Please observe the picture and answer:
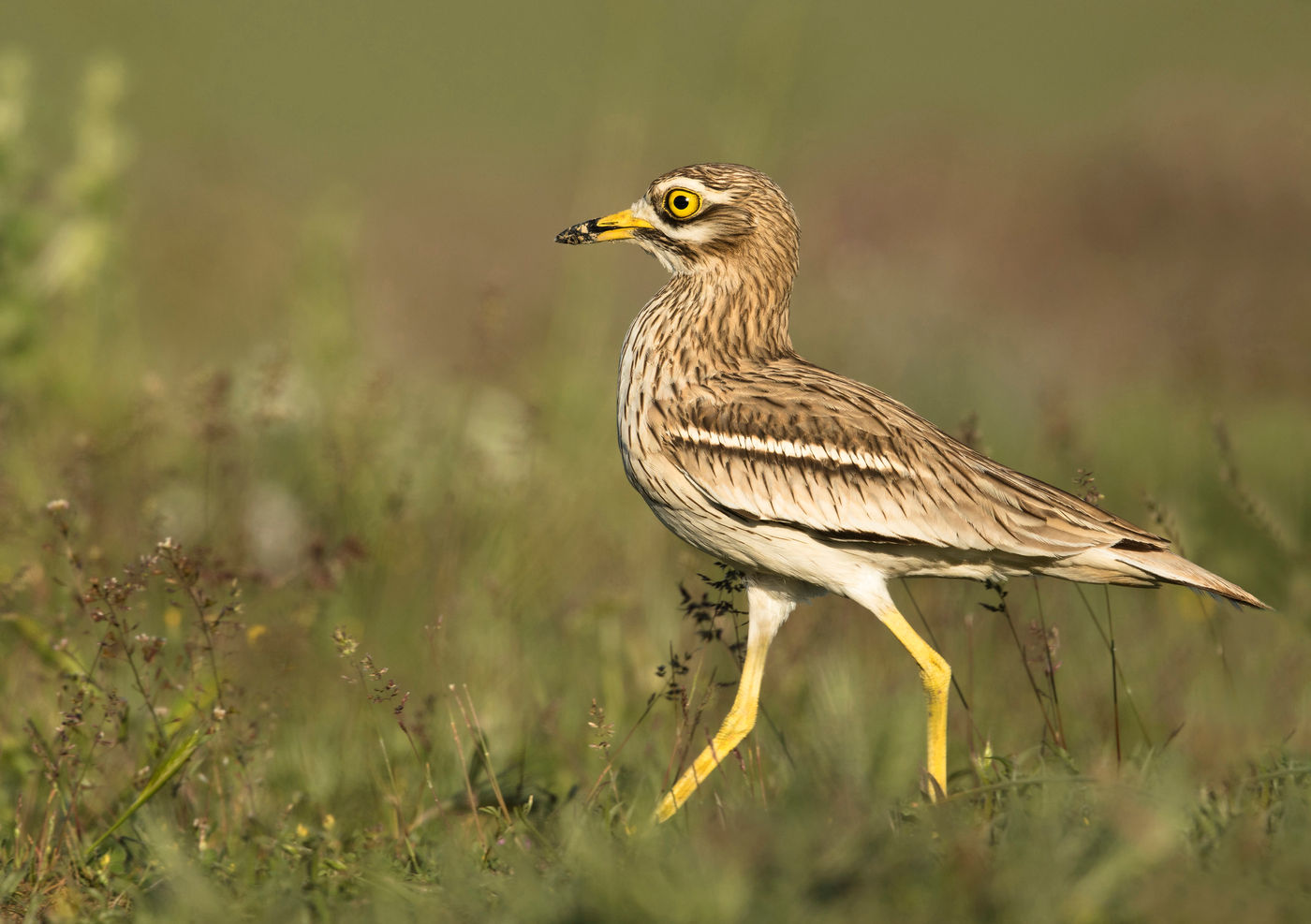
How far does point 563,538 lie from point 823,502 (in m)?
2.70

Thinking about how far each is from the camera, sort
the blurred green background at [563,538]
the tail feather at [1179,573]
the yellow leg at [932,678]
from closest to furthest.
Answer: the blurred green background at [563,538], the tail feather at [1179,573], the yellow leg at [932,678]

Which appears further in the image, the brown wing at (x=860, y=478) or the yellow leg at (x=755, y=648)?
the yellow leg at (x=755, y=648)

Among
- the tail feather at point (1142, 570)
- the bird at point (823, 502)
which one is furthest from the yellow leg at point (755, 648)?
the tail feather at point (1142, 570)

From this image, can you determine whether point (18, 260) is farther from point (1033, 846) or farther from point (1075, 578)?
point (1033, 846)

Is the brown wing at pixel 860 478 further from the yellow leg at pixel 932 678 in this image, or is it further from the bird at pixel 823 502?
the yellow leg at pixel 932 678

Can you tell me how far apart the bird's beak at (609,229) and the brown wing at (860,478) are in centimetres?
76

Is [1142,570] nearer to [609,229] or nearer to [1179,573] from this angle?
[1179,573]

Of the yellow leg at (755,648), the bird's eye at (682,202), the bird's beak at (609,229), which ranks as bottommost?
the yellow leg at (755,648)

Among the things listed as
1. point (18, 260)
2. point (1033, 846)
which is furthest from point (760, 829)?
point (18, 260)

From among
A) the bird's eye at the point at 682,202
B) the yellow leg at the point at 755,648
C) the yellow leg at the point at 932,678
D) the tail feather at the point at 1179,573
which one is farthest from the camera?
the bird's eye at the point at 682,202

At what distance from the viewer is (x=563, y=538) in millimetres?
6395

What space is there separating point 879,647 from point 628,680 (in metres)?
1.35

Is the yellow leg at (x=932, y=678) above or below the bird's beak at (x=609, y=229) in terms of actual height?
below

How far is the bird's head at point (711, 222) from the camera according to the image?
4.48 m
